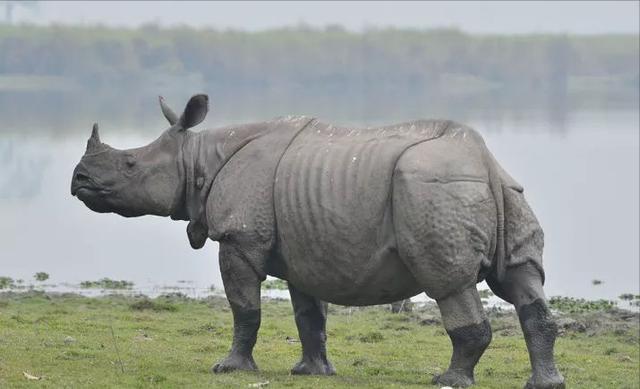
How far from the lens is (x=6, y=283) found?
74.2 ft

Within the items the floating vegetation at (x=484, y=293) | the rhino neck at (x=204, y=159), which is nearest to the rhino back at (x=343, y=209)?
the rhino neck at (x=204, y=159)

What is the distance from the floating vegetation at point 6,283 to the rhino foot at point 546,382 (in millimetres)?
10949

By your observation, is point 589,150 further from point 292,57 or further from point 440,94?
point 440,94

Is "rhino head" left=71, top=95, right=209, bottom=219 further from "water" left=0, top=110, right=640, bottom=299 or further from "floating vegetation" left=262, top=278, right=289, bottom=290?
"water" left=0, top=110, right=640, bottom=299

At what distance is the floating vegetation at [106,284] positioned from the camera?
23.2 meters

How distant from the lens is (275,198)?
1291 centimetres

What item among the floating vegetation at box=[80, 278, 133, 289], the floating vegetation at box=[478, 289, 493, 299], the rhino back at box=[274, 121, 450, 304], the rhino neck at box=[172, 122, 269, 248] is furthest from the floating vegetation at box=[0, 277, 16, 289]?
the rhino back at box=[274, 121, 450, 304]

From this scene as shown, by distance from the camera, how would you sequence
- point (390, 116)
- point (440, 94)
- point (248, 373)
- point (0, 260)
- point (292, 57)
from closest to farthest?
point (248, 373)
point (0, 260)
point (390, 116)
point (292, 57)
point (440, 94)

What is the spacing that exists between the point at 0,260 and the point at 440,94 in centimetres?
7133

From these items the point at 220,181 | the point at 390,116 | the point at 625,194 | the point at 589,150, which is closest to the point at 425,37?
the point at 390,116

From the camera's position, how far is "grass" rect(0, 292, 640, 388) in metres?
13.0

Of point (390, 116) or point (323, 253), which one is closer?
point (323, 253)

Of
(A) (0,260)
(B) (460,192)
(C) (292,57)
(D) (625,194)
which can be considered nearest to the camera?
(B) (460,192)

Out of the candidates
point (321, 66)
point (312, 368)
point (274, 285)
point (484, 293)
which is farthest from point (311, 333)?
point (321, 66)
